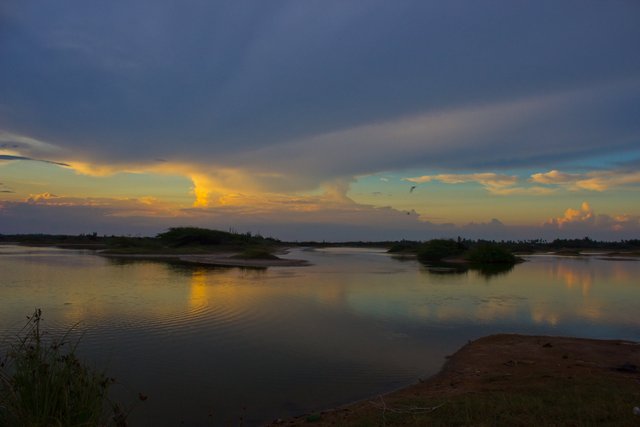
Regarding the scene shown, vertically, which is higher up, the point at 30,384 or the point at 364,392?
the point at 30,384

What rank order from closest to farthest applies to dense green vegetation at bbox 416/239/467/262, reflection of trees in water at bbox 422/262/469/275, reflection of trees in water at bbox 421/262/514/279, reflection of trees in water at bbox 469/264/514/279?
reflection of trees in water at bbox 469/264/514/279 → reflection of trees in water at bbox 421/262/514/279 → reflection of trees in water at bbox 422/262/469/275 → dense green vegetation at bbox 416/239/467/262

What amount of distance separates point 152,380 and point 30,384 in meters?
4.93

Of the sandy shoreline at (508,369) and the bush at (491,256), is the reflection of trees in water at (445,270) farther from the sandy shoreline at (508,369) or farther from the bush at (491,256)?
the sandy shoreline at (508,369)

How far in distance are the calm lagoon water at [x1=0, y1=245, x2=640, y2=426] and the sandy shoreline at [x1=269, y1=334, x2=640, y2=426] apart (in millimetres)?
672

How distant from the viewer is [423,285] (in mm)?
30203

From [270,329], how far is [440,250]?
200 ft

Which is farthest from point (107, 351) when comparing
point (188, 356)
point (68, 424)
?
point (68, 424)

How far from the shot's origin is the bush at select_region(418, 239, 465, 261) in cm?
7188

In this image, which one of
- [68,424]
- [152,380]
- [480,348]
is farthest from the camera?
[480,348]

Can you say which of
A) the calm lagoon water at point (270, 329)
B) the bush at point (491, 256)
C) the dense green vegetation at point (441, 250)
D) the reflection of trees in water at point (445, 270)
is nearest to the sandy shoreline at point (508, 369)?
the calm lagoon water at point (270, 329)

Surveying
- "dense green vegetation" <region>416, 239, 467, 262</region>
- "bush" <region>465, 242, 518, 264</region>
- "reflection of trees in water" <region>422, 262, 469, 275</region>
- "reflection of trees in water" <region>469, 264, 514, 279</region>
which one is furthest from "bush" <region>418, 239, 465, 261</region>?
"reflection of trees in water" <region>469, 264, 514, 279</region>

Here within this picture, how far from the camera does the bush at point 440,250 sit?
71.9 m

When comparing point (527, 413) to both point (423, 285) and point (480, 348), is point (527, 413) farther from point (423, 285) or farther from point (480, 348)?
point (423, 285)

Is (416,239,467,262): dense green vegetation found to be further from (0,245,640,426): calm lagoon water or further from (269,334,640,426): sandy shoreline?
(269,334,640,426): sandy shoreline
